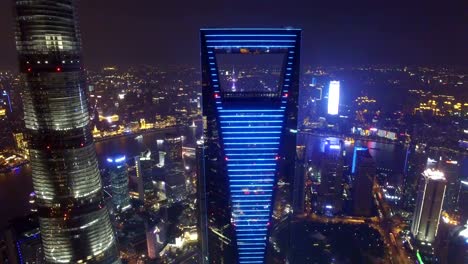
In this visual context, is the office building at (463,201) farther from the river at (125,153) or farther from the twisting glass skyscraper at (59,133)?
the twisting glass skyscraper at (59,133)

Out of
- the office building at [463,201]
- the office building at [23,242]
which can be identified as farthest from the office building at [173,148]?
the office building at [463,201]

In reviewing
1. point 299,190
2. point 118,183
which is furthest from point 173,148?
point 299,190

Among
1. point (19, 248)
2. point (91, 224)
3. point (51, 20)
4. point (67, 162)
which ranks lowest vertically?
point (19, 248)

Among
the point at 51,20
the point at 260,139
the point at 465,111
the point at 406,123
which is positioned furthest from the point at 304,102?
the point at 51,20

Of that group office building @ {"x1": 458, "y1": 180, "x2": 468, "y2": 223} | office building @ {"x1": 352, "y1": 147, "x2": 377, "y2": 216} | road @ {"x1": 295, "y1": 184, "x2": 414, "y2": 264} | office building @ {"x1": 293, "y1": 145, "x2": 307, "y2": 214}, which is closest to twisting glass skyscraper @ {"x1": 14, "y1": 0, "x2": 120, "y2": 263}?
office building @ {"x1": 293, "y1": 145, "x2": 307, "y2": 214}

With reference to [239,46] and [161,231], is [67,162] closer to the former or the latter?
[239,46]

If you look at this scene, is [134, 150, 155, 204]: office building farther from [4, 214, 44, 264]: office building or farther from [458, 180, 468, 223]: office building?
[458, 180, 468, 223]: office building
